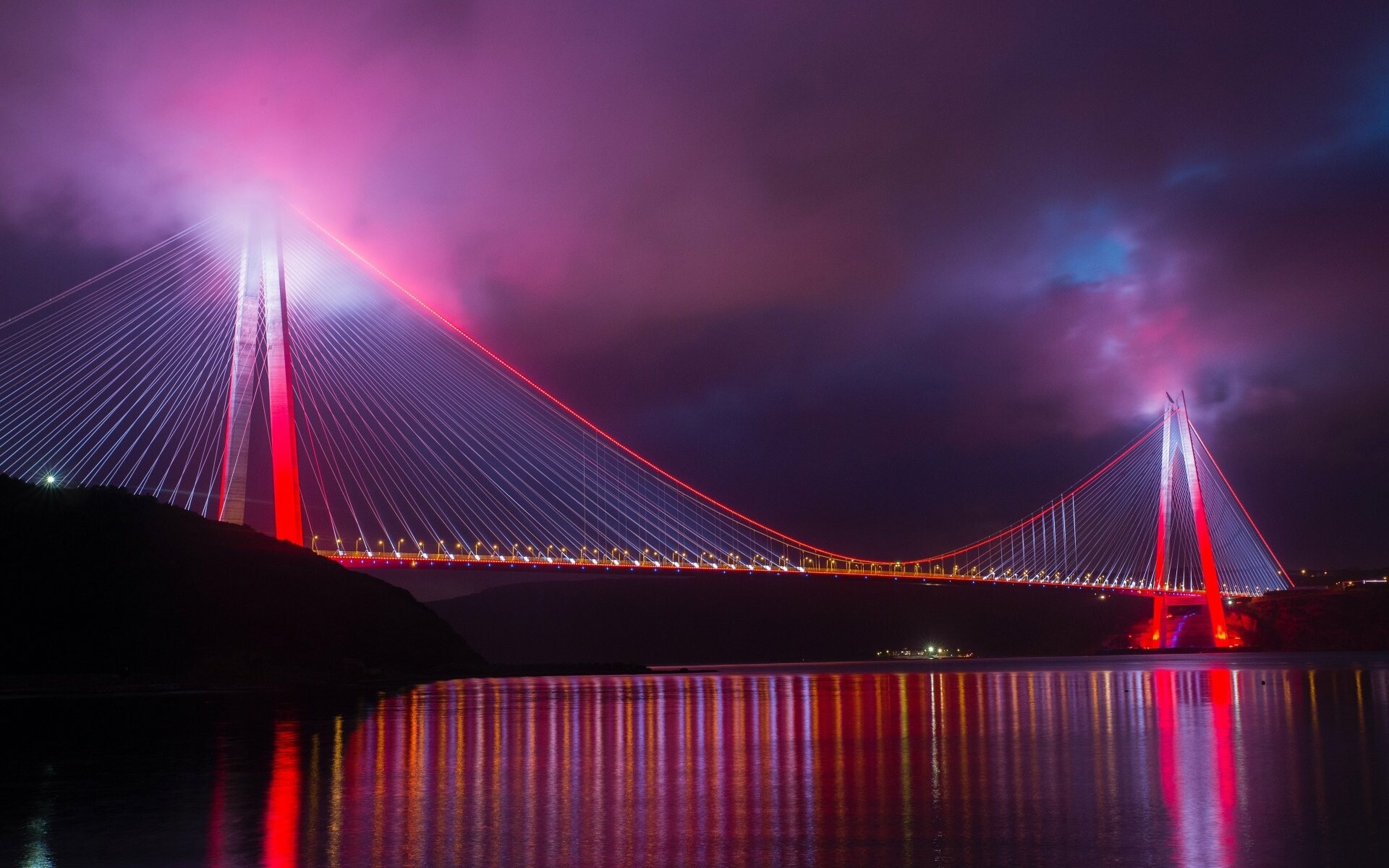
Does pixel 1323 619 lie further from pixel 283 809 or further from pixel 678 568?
pixel 283 809

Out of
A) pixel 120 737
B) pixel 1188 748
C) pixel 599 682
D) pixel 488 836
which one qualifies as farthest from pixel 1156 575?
pixel 488 836

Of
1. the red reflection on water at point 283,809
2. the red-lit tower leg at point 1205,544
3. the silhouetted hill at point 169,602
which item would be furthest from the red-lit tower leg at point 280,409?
the red-lit tower leg at point 1205,544

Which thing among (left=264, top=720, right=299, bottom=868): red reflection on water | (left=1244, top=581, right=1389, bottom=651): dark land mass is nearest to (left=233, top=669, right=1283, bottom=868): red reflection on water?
(left=264, top=720, right=299, bottom=868): red reflection on water

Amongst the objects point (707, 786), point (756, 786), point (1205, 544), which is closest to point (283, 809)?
point (707, 786)

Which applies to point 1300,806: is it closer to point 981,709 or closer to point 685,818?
point 685,818

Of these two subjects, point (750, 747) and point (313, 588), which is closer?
point (750, 747)

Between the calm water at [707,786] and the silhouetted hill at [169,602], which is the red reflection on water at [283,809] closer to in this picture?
the calm water at [707,786]
